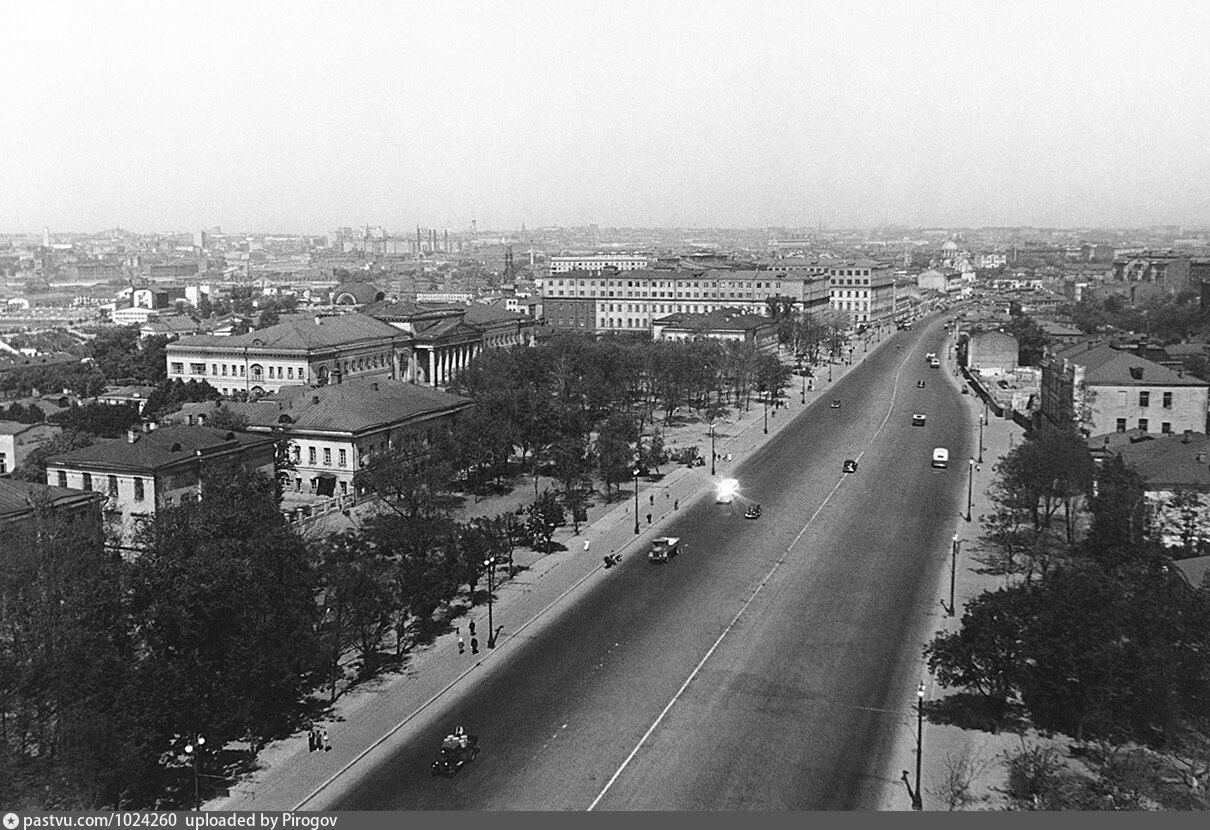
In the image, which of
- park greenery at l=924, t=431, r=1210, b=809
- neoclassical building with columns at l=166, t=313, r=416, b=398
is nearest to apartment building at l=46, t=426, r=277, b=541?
neoclassical building with columns at l=166, t=313, r=416, b=398

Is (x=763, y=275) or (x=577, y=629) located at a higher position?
(x=763, y=275)

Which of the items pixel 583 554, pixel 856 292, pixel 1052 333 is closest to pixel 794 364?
pixel 1052 333

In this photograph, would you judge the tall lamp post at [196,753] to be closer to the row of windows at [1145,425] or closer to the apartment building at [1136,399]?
the apartment building at [1136,399]

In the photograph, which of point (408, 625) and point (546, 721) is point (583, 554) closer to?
point (408, 625)

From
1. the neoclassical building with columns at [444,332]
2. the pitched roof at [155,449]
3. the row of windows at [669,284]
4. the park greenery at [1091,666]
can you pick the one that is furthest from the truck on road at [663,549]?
the row of windows at [669,284]

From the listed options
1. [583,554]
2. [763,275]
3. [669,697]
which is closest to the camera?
[669,697]

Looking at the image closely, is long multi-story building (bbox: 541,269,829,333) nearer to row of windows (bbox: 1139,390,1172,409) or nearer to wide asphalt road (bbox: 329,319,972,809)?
row of windows (bbox: 1139,390,1172,409)

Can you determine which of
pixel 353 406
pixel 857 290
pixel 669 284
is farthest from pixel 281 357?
pixel 857 290

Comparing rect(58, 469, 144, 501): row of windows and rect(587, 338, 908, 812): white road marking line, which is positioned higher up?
rect(58, 469, 144, 501): row of windows
